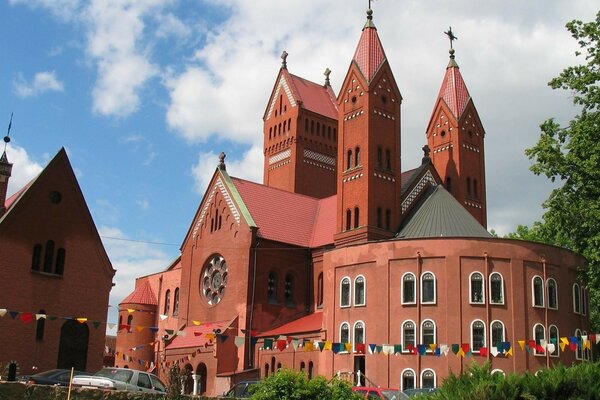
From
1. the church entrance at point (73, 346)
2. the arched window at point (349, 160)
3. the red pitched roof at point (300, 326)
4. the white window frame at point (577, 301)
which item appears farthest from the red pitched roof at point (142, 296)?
the white window frame at point (577, 301)

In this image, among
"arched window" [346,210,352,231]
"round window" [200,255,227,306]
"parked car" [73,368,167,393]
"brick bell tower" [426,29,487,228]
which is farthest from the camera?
"brick bell tower" [426,29,487,228]

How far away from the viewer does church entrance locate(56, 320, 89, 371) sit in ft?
133

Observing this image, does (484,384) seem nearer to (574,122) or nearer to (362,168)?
(574,122)

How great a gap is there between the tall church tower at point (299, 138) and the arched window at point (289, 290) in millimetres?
14026

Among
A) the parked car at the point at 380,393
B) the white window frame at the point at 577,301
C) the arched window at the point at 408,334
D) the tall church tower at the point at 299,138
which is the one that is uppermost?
the tall church tower at the point at 299,138

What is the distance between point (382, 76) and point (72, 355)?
90.2 feet

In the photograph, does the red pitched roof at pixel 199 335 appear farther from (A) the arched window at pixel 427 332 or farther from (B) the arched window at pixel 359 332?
(A) the arched window at pixel 427 332

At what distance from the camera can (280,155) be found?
68.4m

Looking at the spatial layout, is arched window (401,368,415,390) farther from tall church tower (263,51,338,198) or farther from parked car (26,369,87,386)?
tall church tower (263,51,338,198)

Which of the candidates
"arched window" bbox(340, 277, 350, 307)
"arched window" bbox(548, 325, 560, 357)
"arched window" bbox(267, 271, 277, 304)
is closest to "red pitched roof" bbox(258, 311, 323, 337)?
"arched window" bbox(267, 271, 277, 304)

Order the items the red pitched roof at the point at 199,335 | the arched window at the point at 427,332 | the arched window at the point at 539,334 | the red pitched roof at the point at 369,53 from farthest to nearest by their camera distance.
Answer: the red pitched roof at the point at 369,53, the red pitched roof at the point at 199,335, the arched window at the point at 539,334, the arched window at the point at 427,332

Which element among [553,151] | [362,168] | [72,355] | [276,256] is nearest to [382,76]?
[362,168]

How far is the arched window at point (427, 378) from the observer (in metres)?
38.6

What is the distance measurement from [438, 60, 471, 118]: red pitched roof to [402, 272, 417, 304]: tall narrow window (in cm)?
1948
